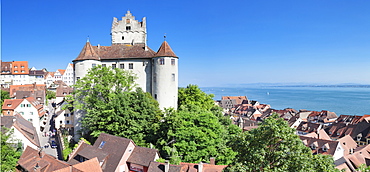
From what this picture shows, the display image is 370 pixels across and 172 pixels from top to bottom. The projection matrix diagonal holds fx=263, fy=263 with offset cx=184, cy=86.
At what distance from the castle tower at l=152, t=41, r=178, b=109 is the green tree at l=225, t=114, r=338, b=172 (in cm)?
2290

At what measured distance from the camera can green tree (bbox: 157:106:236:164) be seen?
971 inches

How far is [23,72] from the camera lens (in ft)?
279

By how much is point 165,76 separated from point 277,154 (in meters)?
24.1

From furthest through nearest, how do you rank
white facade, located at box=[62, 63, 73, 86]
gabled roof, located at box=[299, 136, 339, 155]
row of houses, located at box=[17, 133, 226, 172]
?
white facade, located at box=[62, 63, 73, 86]
gabled roof, located at box=[299, 136, 339, 155]
row of houses, located at box=[17, 133, 226, 172]

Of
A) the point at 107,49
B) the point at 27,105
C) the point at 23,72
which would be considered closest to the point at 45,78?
the point at 23,72

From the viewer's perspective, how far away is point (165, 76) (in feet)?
109

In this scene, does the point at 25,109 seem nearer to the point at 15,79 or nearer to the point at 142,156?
the point at 142,156

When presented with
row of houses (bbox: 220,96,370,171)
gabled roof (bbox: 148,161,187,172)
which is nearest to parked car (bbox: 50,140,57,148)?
gabled roof (bbox: 148,161,187,172)

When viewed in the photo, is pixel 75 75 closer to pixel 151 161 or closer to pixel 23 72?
pixel 151 161

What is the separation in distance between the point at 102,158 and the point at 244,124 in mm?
38794

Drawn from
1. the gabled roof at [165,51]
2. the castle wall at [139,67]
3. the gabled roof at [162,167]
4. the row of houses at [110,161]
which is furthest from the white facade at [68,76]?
the gabled roof at [162,167]

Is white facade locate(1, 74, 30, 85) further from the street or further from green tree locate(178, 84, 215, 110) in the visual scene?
green tree locate(178, 84, 215, 110)

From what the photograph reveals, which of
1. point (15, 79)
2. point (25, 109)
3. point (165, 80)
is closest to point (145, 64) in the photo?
point (165, 80)

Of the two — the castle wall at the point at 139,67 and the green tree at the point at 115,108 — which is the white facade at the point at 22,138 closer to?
the green tree at the point at 115,108
